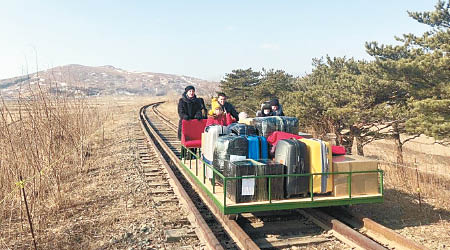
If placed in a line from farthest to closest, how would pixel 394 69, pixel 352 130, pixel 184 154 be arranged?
1. pixel 352 130
2. pixel 394 69
3. pixel 184 154

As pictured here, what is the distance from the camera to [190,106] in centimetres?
987

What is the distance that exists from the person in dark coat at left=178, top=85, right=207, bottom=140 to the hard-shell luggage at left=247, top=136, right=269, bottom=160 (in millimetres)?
3740

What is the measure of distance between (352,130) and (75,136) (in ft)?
35.0

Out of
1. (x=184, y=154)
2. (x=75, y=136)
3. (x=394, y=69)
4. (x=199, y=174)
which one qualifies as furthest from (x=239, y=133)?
(x=394, y=69)

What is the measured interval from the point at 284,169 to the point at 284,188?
306mm

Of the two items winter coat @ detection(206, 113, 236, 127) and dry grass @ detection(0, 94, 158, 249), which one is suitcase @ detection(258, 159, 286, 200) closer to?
dry grass @ detection(0, 94, 158, 249)

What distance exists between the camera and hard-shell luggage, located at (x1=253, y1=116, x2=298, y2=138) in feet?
21.9

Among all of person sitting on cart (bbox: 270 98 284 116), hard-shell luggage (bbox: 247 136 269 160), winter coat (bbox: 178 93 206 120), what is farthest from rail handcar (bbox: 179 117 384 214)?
winter coat (bbox: 178 93 206 120)

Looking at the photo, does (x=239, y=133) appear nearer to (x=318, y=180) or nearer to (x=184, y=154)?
(x=318, y=180)

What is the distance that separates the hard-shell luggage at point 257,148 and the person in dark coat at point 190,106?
12.3 feet

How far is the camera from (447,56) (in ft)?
38.3

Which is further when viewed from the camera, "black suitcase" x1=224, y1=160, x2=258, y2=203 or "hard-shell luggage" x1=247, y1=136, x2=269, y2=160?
"hard-shell luggage" x1=247, y1=136, x2=269, y2=160

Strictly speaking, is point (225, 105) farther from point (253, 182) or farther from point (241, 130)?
point (253, 182)

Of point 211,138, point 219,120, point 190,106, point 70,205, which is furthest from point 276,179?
point 190,106
